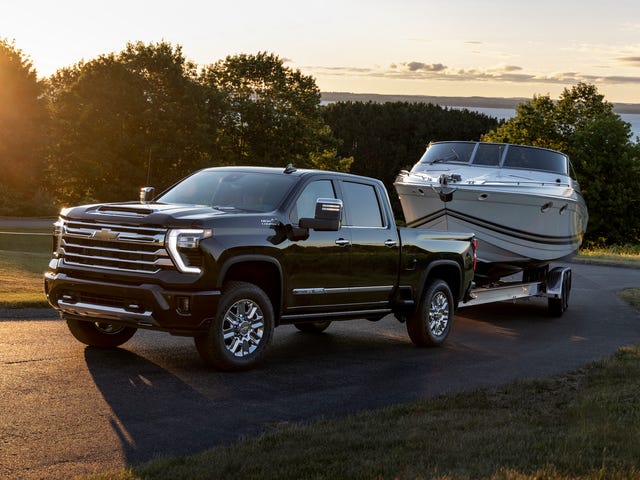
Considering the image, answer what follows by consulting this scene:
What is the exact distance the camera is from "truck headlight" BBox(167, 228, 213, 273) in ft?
30.4

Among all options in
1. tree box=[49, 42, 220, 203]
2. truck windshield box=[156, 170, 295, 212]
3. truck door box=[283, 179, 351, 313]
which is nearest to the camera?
truck door box=[283, 179, 351, 313]

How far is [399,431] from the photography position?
731 centimetres

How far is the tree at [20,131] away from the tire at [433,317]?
5185 cm

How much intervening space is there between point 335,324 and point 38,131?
54.5 metres

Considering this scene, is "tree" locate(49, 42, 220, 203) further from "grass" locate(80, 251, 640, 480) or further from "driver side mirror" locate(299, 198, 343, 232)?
"grass" locate(80, 251, 640, 480)

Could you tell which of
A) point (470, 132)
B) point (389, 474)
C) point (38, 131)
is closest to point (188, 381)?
point (389, 474)

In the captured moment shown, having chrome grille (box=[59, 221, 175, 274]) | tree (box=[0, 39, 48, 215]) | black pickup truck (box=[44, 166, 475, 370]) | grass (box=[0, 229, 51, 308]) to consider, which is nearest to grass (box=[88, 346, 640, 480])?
black pickup truck (box=[44, 166, 475, 370])

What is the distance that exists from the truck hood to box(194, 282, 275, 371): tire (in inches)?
30.5

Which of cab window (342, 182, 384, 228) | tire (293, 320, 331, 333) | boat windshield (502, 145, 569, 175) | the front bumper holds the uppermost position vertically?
boat windshield (502, 145, 569, 175)

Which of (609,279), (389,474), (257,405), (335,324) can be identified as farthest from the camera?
(609,279)

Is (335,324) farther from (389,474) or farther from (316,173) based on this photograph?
(389,474)

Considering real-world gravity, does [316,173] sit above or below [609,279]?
above

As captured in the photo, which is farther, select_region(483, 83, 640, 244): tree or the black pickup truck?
select_region(483, 83, 640, 244): tree

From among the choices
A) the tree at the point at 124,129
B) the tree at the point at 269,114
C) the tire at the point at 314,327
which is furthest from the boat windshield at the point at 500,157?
the tree at the point at 269,114
